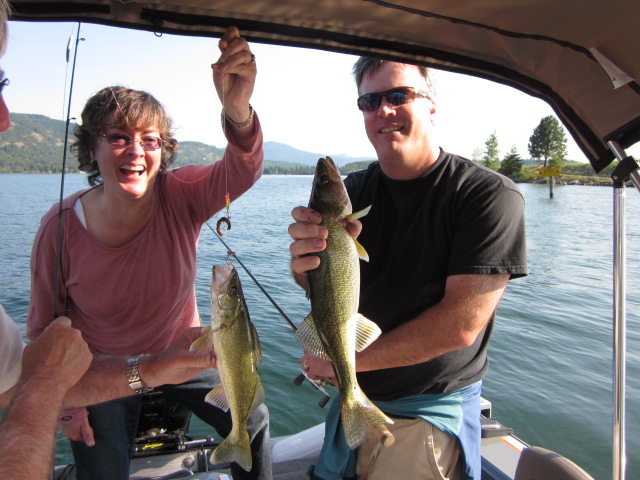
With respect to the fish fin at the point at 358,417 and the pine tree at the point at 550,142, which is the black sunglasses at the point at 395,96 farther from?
A: the pine tree at the point at 550,142

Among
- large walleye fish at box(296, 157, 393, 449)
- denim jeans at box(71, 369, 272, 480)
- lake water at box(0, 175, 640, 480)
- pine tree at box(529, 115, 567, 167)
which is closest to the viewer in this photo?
large walleye fish at box(296, 157, 393, 449)

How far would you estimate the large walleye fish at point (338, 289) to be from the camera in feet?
6.73

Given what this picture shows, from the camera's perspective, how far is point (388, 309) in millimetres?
2727

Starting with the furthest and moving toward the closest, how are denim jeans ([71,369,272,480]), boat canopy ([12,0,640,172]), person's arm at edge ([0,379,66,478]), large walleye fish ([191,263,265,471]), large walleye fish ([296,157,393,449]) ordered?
denim jeans ([71,369,272,480]), large walleye fish ([191,263,265,471]), large walleye fish ([296,157,393,449]), boat canopy ([12,0,640,172]), person's arm at edge ([0,379,66,478])

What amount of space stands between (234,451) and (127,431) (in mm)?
1462

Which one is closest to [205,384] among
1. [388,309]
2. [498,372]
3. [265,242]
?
[388,309]

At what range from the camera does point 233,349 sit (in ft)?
7.77

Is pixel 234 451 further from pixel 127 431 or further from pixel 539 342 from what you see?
pixel 539 342

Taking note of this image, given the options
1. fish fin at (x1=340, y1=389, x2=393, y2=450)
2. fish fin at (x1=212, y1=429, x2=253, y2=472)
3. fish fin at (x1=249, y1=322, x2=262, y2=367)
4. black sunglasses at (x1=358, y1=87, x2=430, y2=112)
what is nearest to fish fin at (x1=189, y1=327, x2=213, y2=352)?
fish fin at (x1=249, y1=322, x2=262, y2=367)

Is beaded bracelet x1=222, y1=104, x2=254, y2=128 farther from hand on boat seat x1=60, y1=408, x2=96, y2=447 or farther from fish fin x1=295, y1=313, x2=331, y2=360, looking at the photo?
hand on boat seat x1=60, y1=408, x2=96, y2=447

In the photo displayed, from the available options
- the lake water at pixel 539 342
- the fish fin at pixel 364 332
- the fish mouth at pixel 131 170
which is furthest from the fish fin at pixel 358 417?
the lake water at pixel 539 342

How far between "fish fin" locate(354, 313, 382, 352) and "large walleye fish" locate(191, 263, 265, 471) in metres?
0.61

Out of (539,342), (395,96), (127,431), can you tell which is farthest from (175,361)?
(539,342)

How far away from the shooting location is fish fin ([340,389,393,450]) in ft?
6.52
